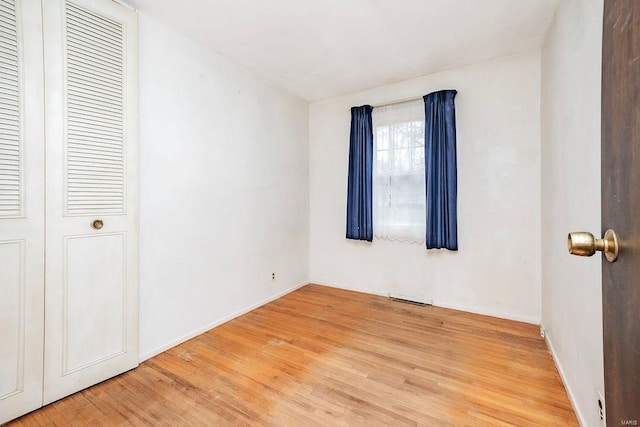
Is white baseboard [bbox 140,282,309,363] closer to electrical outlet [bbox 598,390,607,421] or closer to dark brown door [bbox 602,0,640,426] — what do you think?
dark brown door [bbox 602,0,640,426]

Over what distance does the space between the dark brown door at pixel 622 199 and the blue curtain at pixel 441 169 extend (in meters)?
2.43

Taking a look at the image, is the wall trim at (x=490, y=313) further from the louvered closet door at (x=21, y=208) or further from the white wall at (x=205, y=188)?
the louvered closet door at (x=21, y=208)

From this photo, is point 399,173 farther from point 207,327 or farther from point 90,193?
point 90,193

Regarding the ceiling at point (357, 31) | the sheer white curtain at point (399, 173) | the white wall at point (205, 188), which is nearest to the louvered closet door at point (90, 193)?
the white wall at point (205, 188)

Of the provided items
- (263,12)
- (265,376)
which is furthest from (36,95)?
(265,376)

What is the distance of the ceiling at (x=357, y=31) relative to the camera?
2.02 m

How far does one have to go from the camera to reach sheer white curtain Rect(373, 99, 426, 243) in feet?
10.4

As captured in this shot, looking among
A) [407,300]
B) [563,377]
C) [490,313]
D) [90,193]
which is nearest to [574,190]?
[563,377]

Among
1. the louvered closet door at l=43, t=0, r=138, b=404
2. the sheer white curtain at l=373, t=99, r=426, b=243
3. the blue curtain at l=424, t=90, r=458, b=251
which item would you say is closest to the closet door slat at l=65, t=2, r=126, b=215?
the louvered closet door at l=43, t=0, r=138, b=404

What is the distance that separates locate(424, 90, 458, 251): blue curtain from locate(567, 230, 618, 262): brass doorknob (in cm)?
247

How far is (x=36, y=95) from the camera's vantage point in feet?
5.14

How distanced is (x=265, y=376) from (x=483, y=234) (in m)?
2.45

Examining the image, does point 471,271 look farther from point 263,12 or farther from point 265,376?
point 263,12

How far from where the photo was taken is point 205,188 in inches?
100
